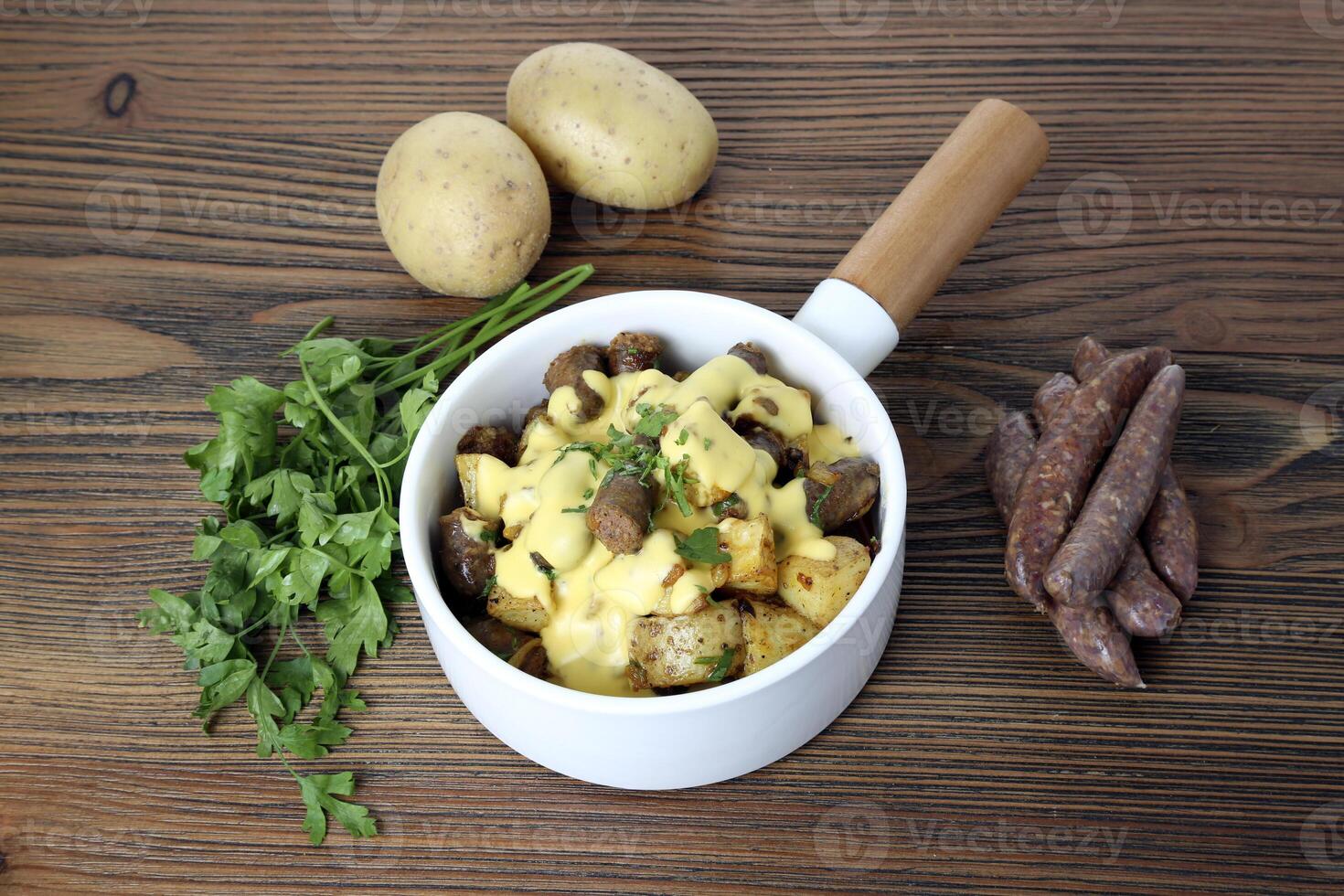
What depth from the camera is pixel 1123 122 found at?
2607 millimetres

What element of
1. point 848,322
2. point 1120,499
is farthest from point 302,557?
point 1120,499

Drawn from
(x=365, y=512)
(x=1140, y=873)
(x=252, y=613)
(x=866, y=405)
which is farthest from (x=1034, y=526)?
(x=252, y=613)

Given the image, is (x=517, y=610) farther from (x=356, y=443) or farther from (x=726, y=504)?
(x=356, y=443)

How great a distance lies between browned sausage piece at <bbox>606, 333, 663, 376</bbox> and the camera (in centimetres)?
193

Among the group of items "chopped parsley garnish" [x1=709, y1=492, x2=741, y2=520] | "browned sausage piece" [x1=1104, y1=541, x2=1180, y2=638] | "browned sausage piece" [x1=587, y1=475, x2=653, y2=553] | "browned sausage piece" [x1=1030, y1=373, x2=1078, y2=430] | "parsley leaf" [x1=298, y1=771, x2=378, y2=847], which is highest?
"browned sausage piece" [x1=587, y1=475, x2=653, y2=553]

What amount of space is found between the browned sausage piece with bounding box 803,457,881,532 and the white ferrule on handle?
250mm

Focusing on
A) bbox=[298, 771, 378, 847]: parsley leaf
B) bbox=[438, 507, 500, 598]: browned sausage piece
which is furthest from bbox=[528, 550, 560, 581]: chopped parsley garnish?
bbox=[298, 771, 378, 847]: parsley leaf

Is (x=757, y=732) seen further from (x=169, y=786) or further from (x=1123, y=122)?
(x=1123, y=122)

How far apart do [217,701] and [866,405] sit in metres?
1.13

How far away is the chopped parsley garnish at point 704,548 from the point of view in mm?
1621

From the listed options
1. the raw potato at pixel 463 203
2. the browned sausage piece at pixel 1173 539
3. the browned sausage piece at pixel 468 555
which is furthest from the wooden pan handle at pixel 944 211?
the browned sausage piece at pixel 468 555

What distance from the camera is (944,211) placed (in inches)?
78.2

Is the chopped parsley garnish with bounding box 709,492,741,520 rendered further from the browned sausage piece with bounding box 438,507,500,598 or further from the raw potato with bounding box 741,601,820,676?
the browned sausage piece with bounding box 438,507,500,598

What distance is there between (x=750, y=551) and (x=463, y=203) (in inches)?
35.8
